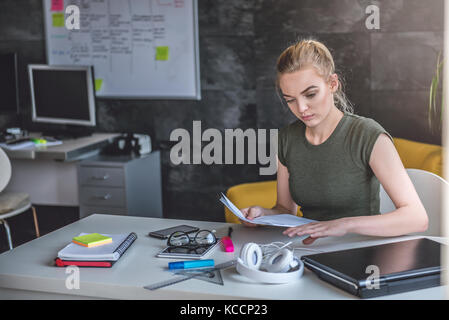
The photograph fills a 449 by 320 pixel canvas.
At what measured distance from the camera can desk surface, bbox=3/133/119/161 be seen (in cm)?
344

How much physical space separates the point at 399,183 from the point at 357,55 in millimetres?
2120

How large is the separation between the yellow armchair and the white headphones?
1677 mm

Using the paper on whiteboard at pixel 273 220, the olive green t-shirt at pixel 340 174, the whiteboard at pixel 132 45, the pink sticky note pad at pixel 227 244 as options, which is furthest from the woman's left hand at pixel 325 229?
the whiteboard at pixel 132 45

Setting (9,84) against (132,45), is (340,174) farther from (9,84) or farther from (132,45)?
(9,84)

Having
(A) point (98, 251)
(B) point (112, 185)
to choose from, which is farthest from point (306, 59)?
(B) point (112, 185)

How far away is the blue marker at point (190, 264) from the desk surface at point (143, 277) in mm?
25

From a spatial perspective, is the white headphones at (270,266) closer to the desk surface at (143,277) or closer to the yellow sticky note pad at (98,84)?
the desk surface at (143,277)

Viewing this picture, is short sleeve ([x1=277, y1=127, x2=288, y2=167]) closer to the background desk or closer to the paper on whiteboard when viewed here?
the paper on whiteboard

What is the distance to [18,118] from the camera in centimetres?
442

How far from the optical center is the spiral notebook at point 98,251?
58.1 inches
